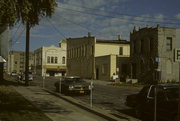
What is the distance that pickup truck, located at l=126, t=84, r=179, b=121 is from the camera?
36.5ft

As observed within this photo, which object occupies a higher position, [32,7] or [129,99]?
Result: [32,7]

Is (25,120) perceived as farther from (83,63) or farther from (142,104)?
(83,63)

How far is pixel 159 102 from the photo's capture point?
11812 millimetres

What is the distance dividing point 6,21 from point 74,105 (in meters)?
6.94

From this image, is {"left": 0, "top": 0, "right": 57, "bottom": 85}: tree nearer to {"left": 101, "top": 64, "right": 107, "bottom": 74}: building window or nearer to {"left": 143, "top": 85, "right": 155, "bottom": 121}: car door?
{"left": 143, "top": 85, "right": 155, "bottom": 121}: car door

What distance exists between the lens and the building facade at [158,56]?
44219 mm

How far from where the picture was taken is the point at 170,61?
45.5 metres

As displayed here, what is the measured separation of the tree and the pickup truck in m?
5.68

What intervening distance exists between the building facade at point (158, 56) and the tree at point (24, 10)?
3016 centimetres

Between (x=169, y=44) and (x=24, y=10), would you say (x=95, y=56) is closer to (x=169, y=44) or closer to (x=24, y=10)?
(x=169, y=44)

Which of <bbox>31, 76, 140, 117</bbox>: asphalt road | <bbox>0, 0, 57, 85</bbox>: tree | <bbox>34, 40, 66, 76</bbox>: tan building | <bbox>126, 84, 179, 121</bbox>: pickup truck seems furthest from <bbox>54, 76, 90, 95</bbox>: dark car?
<bbox>34, 40, 66, 76</bbox>: tan building

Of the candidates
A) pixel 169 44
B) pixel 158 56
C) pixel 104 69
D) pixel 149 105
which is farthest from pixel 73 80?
pixel 104 69

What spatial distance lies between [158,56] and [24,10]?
33871 millimetres

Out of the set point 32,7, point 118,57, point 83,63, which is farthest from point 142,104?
point 83,63
